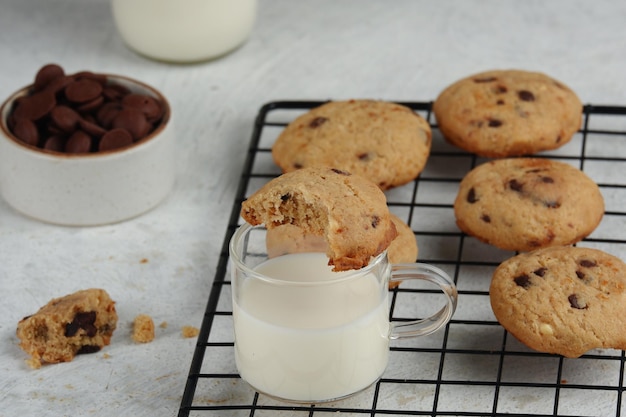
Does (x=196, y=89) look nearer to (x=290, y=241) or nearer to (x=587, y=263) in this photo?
(x=290, y=241)

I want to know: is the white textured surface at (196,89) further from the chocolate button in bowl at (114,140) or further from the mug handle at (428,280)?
the mug handle at (428,280)

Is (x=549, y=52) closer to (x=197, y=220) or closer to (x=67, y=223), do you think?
(x=197, y=220)

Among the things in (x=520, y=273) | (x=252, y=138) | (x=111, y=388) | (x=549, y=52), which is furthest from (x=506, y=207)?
(x=549, y=52)

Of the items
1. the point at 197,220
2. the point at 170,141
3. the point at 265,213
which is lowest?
the point at 197,220

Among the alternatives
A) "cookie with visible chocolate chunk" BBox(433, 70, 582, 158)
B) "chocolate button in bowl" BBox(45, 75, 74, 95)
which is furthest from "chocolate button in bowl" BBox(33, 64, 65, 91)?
"cookie with visible chocolate chunk" BBox(433, 70, 582, 158)

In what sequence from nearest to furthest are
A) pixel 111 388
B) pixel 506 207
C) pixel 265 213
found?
pixel 265 213, pixel 111 388, pixel 506 207

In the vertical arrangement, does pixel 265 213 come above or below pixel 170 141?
above
